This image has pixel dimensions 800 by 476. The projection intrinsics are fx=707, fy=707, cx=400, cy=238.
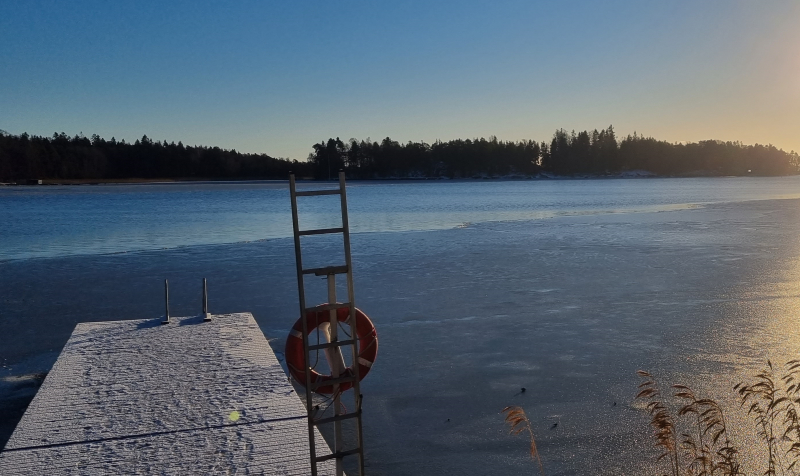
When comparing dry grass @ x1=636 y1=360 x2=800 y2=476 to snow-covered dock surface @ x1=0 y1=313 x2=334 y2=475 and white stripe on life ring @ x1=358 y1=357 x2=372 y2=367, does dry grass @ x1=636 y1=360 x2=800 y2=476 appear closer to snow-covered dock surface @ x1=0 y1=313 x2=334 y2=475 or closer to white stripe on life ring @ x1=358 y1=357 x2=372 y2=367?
white stripe on life ring @ x1=358 y1=357 x2=372 y2=367

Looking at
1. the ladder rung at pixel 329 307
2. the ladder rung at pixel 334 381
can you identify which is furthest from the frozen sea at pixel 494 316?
the ladder rung at pixel 329 307

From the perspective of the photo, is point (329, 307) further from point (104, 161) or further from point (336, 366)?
point (104, 161)

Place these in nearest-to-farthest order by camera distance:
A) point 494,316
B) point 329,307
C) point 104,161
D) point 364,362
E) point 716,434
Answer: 1. point 716,434
2. point 329,307
3. point 364,362
4. point 494,316
5. point 104,161

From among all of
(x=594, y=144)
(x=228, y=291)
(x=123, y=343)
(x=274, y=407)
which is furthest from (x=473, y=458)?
(x=594, y=144)

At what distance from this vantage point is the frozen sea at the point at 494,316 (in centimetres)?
496

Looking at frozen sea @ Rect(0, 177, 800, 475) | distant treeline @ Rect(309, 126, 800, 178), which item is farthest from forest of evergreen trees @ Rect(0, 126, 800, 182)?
frozen sea @ Rect(0, 177, 800, 475)

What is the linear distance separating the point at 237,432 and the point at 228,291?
23.1 ft

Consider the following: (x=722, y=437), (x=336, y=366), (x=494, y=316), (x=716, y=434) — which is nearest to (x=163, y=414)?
(x=336, y=366)

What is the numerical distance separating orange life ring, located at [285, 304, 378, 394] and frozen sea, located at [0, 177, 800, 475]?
93cm

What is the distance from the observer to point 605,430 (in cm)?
493

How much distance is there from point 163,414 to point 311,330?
1695 millimetres

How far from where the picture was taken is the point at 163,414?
4.72 m

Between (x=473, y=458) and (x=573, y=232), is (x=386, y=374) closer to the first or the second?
(x=473, y=458)

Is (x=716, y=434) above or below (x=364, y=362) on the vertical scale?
below
